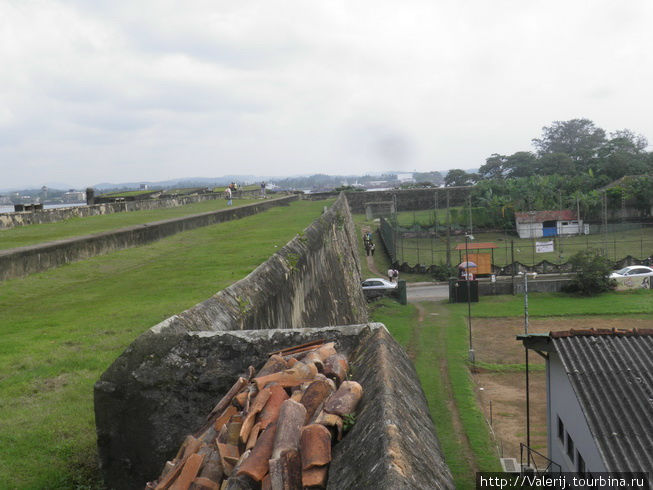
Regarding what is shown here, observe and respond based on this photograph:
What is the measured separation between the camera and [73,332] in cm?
626

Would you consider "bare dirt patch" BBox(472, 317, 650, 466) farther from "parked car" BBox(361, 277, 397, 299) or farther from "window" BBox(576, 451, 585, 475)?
"parked car" BBox(361, 277, 397, 299)

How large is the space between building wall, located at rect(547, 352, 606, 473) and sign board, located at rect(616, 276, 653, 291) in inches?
824

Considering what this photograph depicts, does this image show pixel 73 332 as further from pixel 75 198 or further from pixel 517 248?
pixel 75 198

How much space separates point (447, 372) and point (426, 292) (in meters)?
13.2

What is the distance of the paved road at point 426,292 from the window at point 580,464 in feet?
64.1

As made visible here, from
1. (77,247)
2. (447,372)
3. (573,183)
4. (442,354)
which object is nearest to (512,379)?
(447,372)

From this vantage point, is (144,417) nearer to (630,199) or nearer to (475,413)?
(475,413)

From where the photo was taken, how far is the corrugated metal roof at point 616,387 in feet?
20.3

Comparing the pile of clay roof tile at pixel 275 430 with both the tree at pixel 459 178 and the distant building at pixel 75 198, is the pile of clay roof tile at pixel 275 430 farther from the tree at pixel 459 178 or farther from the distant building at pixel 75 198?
the tree at pixel 459 178

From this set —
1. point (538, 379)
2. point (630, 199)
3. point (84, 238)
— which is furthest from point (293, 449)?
point (630, 199)

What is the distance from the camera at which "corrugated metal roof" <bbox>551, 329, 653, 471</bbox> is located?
20.3 feet

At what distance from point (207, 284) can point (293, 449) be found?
5689mm

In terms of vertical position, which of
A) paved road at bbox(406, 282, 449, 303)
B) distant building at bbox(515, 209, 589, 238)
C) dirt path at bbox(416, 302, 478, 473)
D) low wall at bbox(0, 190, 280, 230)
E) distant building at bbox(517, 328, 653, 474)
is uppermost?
low wall at bbox(0, 190, 280, 230)

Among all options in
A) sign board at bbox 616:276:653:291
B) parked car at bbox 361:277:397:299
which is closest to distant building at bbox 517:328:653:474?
parked car at bbox 361:277:397:299
